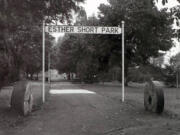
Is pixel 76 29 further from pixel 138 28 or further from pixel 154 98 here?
pixel 138 28

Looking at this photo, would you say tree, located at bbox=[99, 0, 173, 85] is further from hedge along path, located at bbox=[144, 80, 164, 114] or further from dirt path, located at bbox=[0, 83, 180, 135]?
dirt path, located at bbox=[0, 83, 180, 135]

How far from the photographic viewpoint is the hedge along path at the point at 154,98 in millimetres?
11430

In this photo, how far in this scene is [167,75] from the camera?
43531 mm

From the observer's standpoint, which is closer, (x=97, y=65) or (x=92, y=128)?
(x=92, y=128)

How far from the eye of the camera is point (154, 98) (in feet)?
38.9

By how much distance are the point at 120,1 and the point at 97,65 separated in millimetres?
9351

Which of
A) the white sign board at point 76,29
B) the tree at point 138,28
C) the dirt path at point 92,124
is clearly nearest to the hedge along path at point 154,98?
the dirt path at point 92,124

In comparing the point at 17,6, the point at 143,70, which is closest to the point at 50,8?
the point at 17,6

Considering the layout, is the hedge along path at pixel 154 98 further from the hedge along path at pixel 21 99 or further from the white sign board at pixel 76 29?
the hedge along path at pixel 21 99

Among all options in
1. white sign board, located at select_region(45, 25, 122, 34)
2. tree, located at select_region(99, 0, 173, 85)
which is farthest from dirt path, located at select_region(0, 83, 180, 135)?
tree, located at select_region(99, 0, 173, 85)

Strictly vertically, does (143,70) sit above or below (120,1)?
below

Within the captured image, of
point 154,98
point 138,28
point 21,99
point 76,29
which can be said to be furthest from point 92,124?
point 138,28

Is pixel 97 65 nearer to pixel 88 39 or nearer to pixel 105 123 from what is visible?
pixel 88 39

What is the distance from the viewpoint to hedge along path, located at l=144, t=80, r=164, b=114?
450 inches
